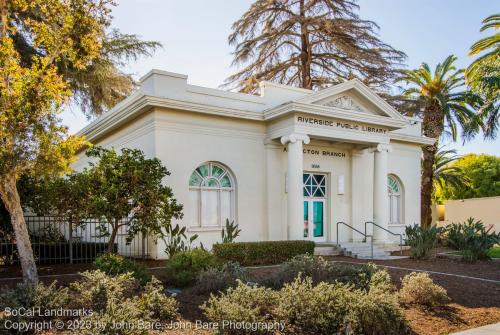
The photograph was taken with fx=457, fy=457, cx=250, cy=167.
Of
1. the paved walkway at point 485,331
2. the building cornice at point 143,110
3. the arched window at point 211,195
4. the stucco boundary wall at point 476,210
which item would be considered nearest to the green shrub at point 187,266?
the paved walkway at point 485,331

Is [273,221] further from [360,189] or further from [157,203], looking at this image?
[157,203]

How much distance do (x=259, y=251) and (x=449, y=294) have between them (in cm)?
622

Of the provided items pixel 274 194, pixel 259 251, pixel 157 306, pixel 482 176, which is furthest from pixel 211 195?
pixel 482 176

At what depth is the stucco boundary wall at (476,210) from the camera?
39156 mm

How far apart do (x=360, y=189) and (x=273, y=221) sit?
4.91 m

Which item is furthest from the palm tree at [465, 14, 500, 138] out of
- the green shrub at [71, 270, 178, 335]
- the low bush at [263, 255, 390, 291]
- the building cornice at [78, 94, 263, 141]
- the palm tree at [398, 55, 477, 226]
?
the green shrub at [71, 270, 178, 335]

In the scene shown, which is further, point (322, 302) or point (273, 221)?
point (273, 221)

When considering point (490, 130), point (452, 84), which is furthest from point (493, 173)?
point (490, 130)

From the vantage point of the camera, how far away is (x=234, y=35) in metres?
28.6

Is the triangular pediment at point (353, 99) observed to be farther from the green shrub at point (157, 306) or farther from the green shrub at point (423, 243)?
the green shrub at point (157, 306)

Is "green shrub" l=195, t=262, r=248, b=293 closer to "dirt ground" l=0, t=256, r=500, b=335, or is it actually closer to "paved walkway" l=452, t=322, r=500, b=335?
"dirt ground" l=0, t=256, r=500, b=335

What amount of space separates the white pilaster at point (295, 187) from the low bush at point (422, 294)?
7.95 meters

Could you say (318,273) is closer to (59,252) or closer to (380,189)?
(59,252)

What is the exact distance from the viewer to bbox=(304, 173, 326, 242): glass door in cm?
1905
